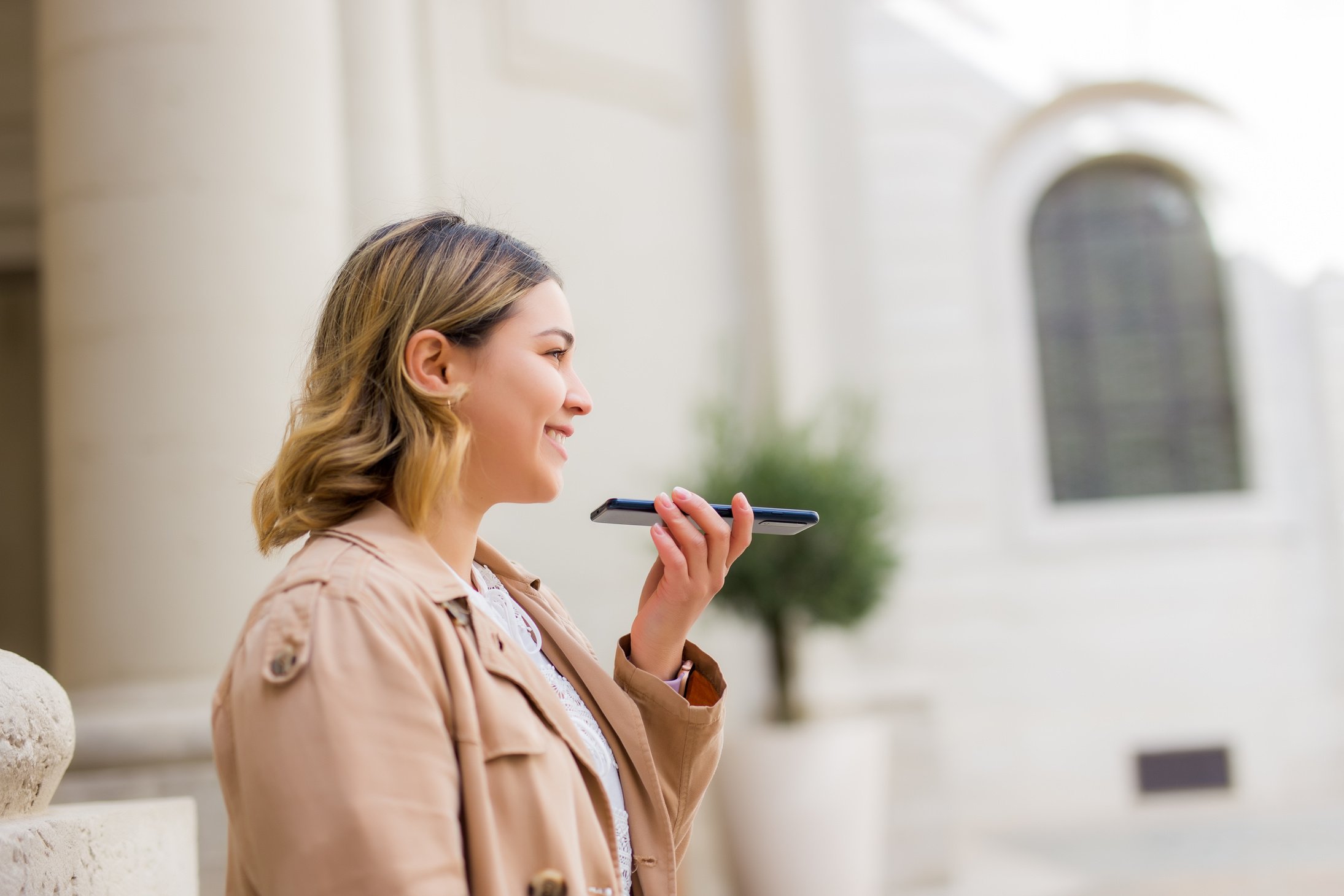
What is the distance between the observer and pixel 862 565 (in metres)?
6.20

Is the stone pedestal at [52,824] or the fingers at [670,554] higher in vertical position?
the fingers at [670,554]

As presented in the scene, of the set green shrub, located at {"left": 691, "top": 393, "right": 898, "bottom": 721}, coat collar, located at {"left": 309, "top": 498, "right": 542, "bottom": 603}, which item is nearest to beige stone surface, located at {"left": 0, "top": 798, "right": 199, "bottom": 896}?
coat collar, located at {"left": 309, "top": 498, "right": 542, "bottom": 603}

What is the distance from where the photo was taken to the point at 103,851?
5.70ft

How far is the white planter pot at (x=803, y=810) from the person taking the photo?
5.91m

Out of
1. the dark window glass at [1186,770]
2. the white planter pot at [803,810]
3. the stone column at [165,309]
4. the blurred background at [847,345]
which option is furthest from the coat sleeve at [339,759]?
the dark window glass at [1186,770]

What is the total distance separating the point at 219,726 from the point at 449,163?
16.9 ft

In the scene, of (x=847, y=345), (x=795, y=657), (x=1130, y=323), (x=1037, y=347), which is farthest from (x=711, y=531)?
(x=1130, y=323)

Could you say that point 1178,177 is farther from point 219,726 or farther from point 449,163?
point 219,726

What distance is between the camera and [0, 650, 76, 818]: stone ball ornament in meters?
1.63

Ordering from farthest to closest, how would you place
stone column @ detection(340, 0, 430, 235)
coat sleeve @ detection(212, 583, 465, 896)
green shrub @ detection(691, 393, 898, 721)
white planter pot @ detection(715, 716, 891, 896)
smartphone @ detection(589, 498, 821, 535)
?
green shrub @ detection(691, 393, 898, 721), white planter pot @ detection(715, 716, 891, 896), stone column @ detection(340, 0, 430, 235), smartphone @ detection(589, 498, 821, 535), coat sleeve @ detection(212, 583, 465, 896)

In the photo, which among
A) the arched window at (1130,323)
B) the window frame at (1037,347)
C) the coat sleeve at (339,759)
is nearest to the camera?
the coat sleeve at (339,759)

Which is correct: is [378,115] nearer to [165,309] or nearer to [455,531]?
[165,309]

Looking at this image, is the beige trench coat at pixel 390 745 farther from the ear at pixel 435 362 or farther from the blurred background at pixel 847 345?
the blurred background at pixel 847 345

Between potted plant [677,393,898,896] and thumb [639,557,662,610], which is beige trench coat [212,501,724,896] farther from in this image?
potted plant [677,393,898,896]
